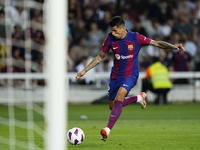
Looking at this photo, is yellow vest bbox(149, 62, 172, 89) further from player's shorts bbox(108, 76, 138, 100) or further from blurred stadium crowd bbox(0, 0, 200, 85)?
player's shorts bbox(108, 76, 138, 100)

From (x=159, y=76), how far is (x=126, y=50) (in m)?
6.26

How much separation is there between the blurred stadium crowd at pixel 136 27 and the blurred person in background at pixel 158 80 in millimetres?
945

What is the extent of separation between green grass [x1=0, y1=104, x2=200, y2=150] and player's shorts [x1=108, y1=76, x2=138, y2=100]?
74 centimetres

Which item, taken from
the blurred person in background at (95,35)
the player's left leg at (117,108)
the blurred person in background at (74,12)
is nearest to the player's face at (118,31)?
the player's left leg at (117,108)

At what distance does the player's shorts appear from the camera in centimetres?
678

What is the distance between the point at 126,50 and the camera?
6.90 meters

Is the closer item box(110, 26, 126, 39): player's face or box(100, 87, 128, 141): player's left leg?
box(100, 87, 128, 141): player's left leg

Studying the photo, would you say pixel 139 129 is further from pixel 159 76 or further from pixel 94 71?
pixel 94 71

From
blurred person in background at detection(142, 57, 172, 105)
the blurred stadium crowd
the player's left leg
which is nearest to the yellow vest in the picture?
blurred person in background at detection(142, 57, 172, 105)

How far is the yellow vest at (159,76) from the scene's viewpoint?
41.9 feet

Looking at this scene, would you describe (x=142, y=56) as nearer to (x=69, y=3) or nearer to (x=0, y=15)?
(x=69, y=3)

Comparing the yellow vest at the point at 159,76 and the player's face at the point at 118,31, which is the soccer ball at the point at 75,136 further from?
the yellow vest at the point at 159,76

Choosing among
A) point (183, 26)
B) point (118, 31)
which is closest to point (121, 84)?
point (118, 31)

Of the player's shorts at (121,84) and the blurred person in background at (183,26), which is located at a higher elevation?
the blurred person in background at (183,26)
